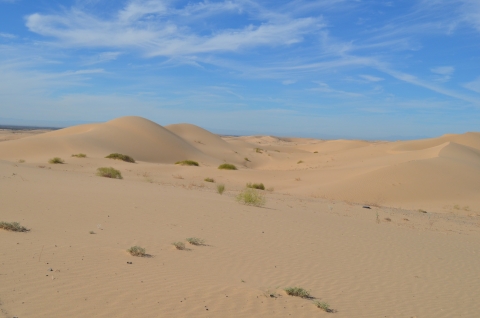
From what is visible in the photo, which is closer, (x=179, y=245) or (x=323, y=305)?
(x=323, y=305)

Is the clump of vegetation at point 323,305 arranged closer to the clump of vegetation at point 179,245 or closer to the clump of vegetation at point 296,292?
the clump of vegetation at point 296,292

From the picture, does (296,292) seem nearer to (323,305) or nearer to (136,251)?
(323,305)

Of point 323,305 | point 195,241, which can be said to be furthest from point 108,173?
point 323,305

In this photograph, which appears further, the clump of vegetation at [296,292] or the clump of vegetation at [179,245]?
the clump of vegetation at [179,245]

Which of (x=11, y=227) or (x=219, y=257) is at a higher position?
(x=11, y=227)

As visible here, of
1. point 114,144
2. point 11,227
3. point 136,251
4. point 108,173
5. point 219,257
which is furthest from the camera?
point 114,144

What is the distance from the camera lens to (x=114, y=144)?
45.3 metres

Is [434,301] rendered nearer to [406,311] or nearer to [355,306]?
[406,311]

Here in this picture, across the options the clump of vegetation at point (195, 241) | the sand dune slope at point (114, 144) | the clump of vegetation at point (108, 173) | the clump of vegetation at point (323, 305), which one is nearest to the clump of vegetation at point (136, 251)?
the clump of vegetation at point (195, 241)

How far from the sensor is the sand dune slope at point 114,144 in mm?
38875

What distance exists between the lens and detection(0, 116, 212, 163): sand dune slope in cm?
3888

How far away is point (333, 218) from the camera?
14180 millimetres

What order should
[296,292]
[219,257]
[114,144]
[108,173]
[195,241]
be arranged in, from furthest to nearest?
[114,144] < [108,173] < [195,241] < [219,257] < [296,292]

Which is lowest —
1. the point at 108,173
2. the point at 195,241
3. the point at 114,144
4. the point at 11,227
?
the point at 195,241
